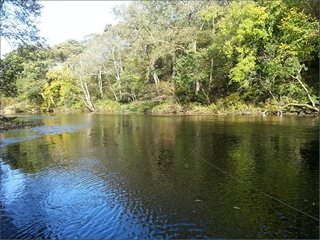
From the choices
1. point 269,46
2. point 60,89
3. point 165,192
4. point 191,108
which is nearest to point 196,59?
point 191,108

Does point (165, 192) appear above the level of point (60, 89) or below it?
below

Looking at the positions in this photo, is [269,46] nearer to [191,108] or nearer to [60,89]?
[191,108]

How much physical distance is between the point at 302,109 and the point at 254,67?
21.5 ft

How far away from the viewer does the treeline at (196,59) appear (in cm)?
2358

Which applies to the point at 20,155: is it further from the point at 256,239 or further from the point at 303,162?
the point at 303,162

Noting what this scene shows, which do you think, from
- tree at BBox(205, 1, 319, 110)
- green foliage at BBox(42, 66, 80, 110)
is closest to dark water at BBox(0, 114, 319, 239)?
tree at BBox(205, 1, 319, 110)

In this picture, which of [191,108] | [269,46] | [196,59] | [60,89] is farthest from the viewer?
[60,89]

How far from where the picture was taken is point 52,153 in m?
11.2

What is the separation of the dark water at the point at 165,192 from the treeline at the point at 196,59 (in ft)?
38.5

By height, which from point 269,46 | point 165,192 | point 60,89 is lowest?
point 165,192

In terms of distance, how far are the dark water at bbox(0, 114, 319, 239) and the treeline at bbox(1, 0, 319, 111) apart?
38.5 feet

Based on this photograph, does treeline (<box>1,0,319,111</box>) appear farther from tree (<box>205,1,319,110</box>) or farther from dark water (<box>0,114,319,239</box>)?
dark water (<box>0,114,319,239</box>)

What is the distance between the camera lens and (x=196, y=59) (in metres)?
31.9

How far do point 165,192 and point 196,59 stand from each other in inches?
1092
